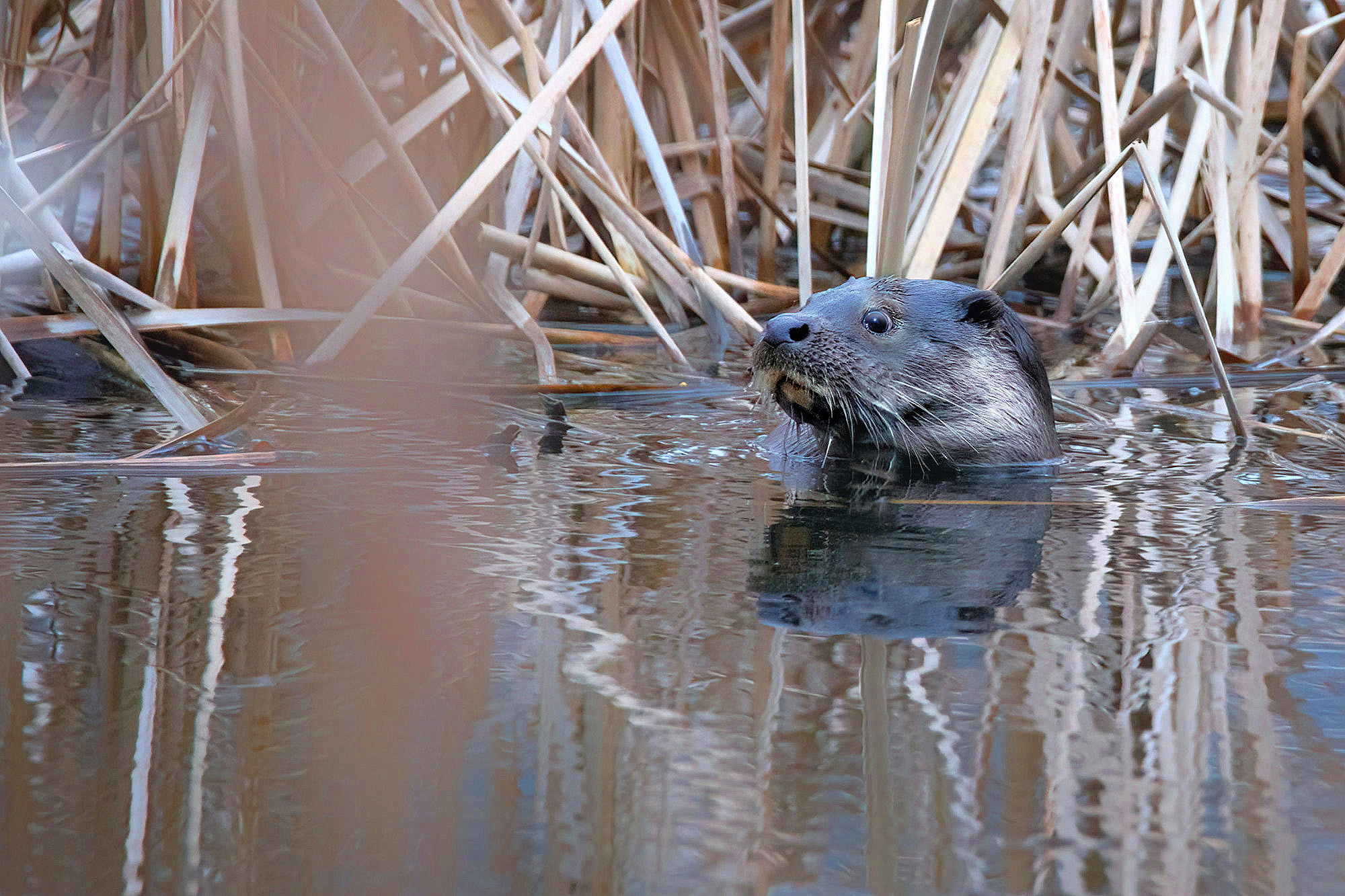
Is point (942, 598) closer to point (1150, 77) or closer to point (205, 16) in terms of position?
point (205, 16)

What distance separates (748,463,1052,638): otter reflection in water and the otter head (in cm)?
24

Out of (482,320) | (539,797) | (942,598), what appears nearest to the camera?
(539,797)

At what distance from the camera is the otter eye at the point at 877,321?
3260 mm

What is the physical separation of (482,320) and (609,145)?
2.95 feet

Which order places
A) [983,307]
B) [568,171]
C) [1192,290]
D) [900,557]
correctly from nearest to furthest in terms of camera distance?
[900,557] < [1192,290] < [983,307] < [568,171]

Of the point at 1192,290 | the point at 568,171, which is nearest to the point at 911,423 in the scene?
the point at 1192,290

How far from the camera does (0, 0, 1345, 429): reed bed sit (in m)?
3.52

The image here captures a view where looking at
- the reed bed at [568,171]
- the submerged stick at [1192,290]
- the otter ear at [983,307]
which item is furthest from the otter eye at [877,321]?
the submerged stick at [1192,290]

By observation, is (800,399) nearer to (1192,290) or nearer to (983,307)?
(983,307)

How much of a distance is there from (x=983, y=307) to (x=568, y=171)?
1.32 metres

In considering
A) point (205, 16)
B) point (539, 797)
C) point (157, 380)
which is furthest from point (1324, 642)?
point (205, 16)

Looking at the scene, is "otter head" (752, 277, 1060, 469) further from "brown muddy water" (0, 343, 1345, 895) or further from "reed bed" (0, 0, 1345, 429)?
"brown muddy water" (0, 343, 1345, 895)

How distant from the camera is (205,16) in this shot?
3250 millimetres

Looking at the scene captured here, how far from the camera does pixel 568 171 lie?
4129mm
